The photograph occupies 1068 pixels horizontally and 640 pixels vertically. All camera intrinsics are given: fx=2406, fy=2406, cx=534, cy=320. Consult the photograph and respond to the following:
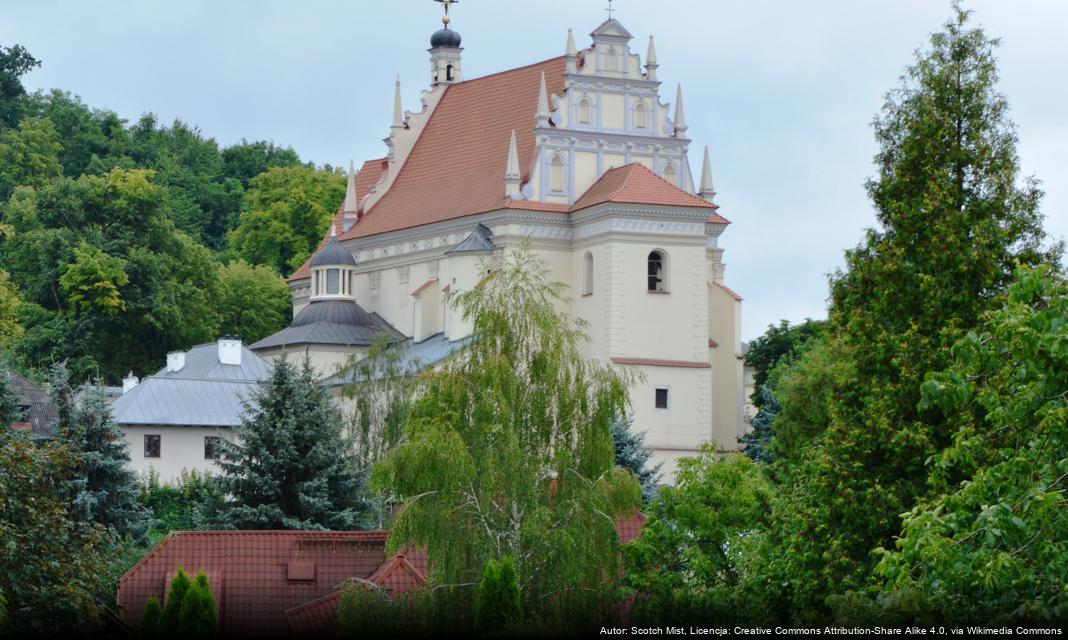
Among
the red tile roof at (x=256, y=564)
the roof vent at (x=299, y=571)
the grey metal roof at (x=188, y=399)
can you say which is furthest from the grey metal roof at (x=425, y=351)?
the roof vent at (x=299, y=571)

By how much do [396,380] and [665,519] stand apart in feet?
104

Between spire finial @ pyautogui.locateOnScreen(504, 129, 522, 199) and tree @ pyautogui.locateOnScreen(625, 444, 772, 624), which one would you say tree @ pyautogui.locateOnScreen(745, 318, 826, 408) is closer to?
spire finial @ pyautogui.locateOnScreen(504, 129, 522, 199)

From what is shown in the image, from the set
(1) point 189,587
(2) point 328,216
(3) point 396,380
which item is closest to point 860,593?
(1) point 189,587

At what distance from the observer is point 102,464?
182ft

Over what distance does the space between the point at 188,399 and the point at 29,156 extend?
48618 mm

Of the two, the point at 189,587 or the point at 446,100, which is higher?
the point at 446,100

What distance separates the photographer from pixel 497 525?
39.0m

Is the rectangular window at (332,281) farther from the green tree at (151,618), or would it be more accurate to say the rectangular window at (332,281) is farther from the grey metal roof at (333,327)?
the green tree at (151,618)

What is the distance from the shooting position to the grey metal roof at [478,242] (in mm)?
78312

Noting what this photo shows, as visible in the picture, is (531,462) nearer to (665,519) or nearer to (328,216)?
(665,519)

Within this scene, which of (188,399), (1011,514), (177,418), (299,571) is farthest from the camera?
(188,399)

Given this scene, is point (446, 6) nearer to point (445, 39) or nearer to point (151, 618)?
point (445, 39)

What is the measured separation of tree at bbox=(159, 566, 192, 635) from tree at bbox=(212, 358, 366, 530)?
36.0ft

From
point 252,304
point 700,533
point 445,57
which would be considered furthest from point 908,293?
point 252,304
